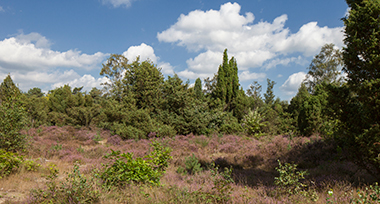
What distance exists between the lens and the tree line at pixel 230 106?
15.8 ft

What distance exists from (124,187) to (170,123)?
988 cm

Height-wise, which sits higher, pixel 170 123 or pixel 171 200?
pixel 170 123

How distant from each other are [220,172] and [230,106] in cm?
2032

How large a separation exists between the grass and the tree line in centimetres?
90

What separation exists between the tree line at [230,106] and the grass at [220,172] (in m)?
0.90

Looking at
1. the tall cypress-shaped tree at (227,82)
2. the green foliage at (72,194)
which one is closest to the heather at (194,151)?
the green foliage at (72,194)

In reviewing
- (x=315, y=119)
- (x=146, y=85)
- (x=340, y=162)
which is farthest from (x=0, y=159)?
(x=315, y=119)

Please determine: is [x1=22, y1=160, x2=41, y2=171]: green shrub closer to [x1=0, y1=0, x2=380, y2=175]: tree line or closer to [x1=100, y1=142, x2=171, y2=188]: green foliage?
[x1=0, y1=0, x2=380, y2=175]: tree line

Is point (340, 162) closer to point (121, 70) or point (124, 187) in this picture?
point (124, 187)

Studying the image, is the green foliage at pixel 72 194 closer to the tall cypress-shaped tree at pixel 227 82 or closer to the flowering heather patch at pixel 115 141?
the flowering heather patch at pixel 115 141

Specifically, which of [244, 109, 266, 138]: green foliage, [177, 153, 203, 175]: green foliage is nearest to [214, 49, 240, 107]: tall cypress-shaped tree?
[244, 109, 266, 138]: green foliage

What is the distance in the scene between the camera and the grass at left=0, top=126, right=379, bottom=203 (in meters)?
4.29

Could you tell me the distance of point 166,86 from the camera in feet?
53.6

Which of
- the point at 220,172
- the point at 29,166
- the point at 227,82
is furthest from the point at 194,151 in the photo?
the point at 227,82
